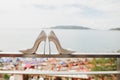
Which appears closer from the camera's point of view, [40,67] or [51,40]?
[51,40]

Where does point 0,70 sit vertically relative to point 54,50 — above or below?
below

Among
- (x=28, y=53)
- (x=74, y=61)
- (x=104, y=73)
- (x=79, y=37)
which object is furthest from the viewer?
(x=79, y=37)

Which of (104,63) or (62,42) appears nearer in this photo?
(104,63)

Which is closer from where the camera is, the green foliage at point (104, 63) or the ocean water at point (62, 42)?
the green foliage at point (104, 63)

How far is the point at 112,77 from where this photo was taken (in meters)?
3.02

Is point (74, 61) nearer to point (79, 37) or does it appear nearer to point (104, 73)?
point (104, 73)

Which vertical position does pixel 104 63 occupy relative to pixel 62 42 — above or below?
below

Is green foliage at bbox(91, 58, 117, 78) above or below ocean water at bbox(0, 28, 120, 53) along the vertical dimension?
below

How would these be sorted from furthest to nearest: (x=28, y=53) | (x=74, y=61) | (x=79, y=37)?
(x=79, y=37)
(x=74, y=61)
(x=28, y=53)

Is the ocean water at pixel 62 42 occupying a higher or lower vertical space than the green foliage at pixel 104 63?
higher

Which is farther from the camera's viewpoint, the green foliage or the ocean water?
the ocean water

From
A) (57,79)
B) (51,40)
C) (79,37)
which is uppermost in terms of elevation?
(79,37)

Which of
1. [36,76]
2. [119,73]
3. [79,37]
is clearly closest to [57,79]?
[36,76]

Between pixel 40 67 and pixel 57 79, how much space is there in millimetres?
247
